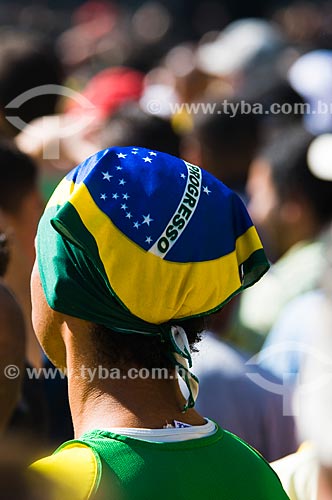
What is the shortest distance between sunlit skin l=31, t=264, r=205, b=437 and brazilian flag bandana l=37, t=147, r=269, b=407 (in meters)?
0.04

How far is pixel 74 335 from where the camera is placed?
1.71m

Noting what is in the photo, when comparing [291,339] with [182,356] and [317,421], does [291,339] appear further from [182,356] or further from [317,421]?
[317,421]

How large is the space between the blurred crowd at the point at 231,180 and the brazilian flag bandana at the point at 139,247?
219 millimetres

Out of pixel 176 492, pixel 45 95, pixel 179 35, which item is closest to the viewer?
pixel 176 492

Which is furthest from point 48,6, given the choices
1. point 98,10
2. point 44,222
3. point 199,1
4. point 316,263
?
point 44,222

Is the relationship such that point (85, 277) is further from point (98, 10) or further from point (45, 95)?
point (98, 10)

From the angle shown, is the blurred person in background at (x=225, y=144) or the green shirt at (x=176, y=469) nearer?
the green shirt at (x=176, y=469)

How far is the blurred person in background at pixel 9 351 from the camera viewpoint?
2.05m

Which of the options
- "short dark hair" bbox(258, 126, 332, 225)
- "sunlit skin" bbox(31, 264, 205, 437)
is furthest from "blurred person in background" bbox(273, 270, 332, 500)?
"short dark hair" bbox(258, 126, 332, 225)

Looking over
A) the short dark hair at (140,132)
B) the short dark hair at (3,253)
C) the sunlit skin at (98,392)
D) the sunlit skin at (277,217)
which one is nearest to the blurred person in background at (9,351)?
the sunlit skin at (98,392)

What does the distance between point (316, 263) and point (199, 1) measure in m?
10.9

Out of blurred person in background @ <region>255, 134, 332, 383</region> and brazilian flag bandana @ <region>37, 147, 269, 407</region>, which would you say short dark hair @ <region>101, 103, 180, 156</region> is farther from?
brazilian flag bandana @ <region>37, 147, 269, 407</region>

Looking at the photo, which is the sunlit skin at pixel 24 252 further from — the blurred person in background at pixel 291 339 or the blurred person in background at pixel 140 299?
the blurred person in background at pixel 140 299

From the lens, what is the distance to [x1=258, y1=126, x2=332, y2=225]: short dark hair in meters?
4.19
